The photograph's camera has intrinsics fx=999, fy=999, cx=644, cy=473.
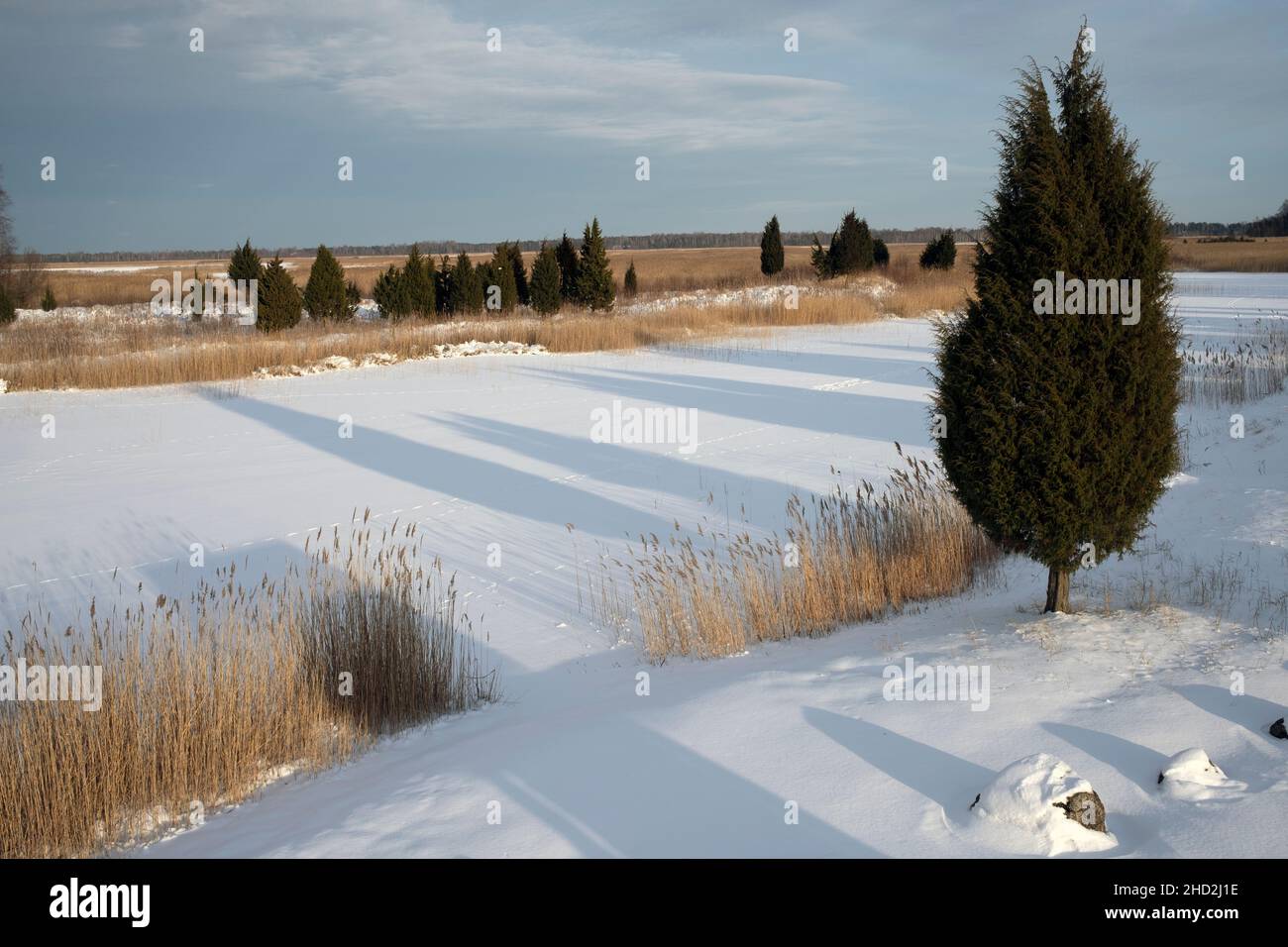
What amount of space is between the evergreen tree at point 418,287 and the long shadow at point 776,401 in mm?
11330

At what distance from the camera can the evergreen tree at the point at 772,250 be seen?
152 ft

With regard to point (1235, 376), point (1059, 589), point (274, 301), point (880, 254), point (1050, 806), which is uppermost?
point (880, 254)

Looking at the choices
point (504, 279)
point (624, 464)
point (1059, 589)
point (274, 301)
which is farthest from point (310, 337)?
point (1059, 589)

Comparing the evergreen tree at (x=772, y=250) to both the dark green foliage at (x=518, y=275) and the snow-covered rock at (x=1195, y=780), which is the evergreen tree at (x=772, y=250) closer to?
the dark green foliage at (x=518, y=275)

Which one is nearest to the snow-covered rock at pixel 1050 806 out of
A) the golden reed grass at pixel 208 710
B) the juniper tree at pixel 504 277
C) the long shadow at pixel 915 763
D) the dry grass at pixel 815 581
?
the long shadow at pixel 915 763

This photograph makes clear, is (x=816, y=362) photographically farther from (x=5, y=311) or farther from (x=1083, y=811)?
(x=5, y=311)

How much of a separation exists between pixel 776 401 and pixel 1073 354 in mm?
12074

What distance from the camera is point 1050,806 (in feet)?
11.3

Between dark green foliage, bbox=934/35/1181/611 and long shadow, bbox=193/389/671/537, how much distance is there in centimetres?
441

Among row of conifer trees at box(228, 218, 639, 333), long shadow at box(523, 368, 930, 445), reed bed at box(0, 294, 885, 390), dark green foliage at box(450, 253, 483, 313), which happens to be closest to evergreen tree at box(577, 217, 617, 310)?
row of conifer trees at box(228, 218, 639, 333)

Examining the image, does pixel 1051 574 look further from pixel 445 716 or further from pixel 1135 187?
pixel 445 716

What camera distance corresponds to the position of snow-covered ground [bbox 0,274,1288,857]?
376 centimetres

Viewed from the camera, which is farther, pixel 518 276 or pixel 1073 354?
pixel 518 276
